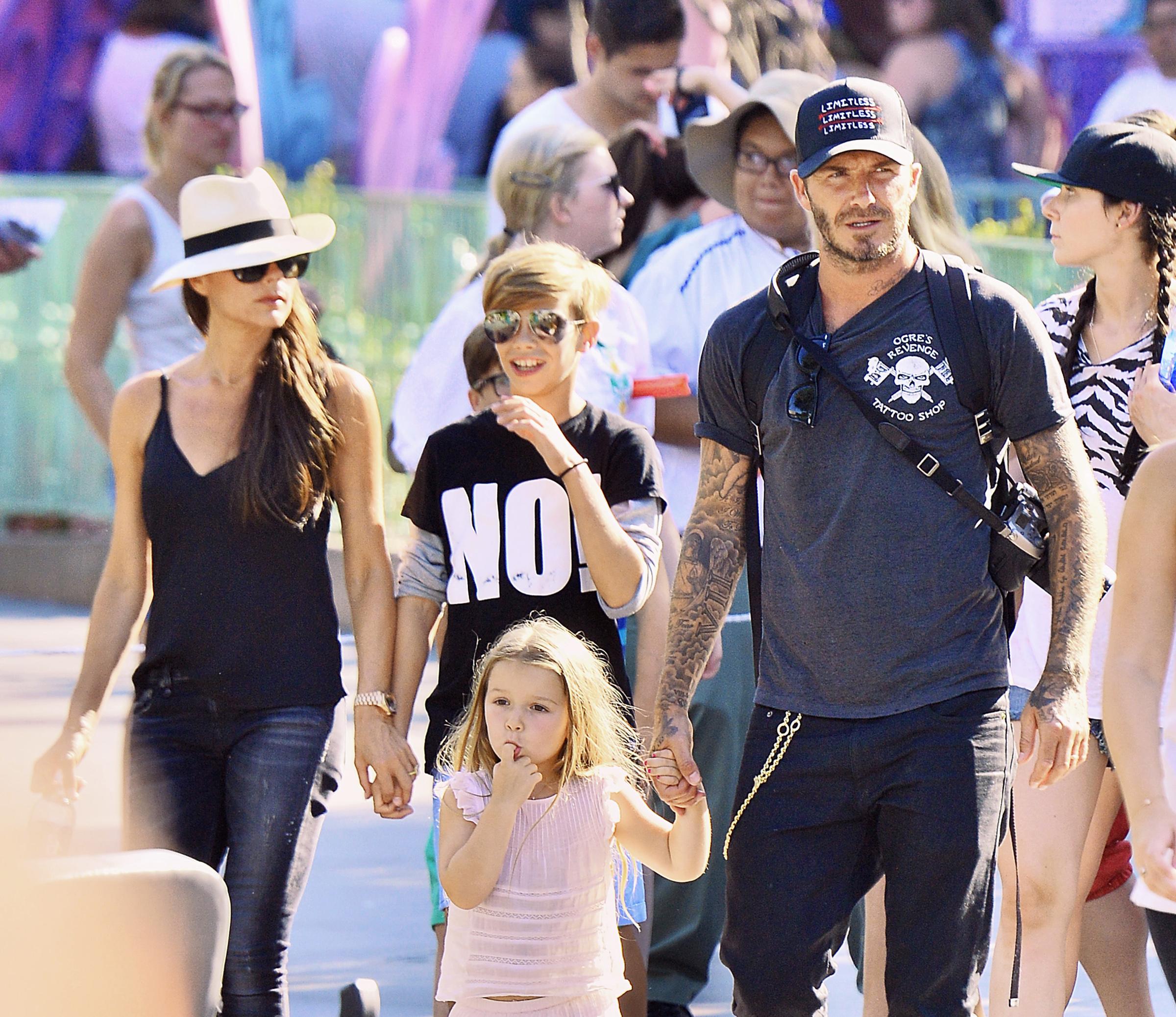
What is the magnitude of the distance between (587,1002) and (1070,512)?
3.97 ft

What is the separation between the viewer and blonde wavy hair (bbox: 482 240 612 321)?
4.01m

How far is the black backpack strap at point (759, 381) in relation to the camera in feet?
11.5

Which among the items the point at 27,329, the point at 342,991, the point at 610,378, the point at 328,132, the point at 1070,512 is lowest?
the point at 342,991

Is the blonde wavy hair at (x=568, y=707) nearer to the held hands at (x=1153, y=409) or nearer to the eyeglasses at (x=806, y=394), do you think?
the eyeglasses at (x=806, y=394)

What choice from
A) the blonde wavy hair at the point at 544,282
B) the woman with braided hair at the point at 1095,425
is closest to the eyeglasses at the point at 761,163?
the woman with braided hair at the point at 1095,425

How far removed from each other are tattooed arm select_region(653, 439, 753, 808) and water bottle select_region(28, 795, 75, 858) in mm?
1055

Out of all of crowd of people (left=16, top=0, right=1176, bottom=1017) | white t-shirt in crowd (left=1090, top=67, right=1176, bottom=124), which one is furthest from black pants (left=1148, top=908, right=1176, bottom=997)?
white t-shirt in crowd (left=1090, top=67, right=1176, bottom=124)

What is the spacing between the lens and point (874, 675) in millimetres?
3352

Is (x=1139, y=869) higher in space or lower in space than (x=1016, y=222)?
lower

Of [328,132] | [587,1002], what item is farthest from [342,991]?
[328,132]

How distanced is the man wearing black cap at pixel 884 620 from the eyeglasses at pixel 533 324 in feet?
1.99

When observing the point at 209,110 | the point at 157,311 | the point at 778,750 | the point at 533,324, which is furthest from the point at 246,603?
the point at 209,110

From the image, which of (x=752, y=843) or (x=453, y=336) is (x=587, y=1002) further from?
(x=453, y=336)

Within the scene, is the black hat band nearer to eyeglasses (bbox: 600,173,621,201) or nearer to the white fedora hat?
the white fedora hat
